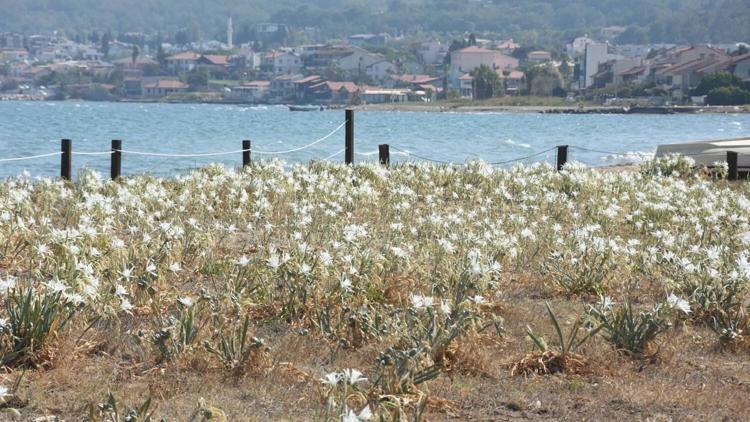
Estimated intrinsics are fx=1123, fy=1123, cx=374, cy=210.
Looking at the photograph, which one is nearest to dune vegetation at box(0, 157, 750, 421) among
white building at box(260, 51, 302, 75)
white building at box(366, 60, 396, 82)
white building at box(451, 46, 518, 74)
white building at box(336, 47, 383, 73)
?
white building at box(366, 60, 396, 82)

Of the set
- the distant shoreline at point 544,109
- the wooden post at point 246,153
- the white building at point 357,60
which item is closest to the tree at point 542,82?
the distant shoreline at point 544,109

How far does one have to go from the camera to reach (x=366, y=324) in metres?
6.31

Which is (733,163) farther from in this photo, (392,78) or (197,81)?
(197,81)

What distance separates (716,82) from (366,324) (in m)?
114

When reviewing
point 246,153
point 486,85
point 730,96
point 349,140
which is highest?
point 486,85

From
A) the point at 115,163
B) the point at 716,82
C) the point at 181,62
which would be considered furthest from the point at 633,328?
the point at 181,62

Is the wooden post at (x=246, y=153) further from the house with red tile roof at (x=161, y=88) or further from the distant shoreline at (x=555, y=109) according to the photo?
the house with red tile roof at (x=161, y=88)

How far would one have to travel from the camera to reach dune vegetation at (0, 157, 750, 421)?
538 centimetres

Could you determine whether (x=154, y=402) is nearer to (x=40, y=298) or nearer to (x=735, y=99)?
(x=40, y=298)

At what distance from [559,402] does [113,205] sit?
6432 mm

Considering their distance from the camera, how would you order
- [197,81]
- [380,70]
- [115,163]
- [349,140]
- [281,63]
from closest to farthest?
1. [115,163]
2. [349,140]
3. [197,81]
4. [380,70]
5. [281,63]

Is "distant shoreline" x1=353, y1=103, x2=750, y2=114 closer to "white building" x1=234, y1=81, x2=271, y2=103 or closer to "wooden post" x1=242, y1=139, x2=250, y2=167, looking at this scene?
"white building" x1=234, y1=81, x2=271, y2=103

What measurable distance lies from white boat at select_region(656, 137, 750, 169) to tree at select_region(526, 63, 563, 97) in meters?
113

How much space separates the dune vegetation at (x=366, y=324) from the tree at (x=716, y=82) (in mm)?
108556
